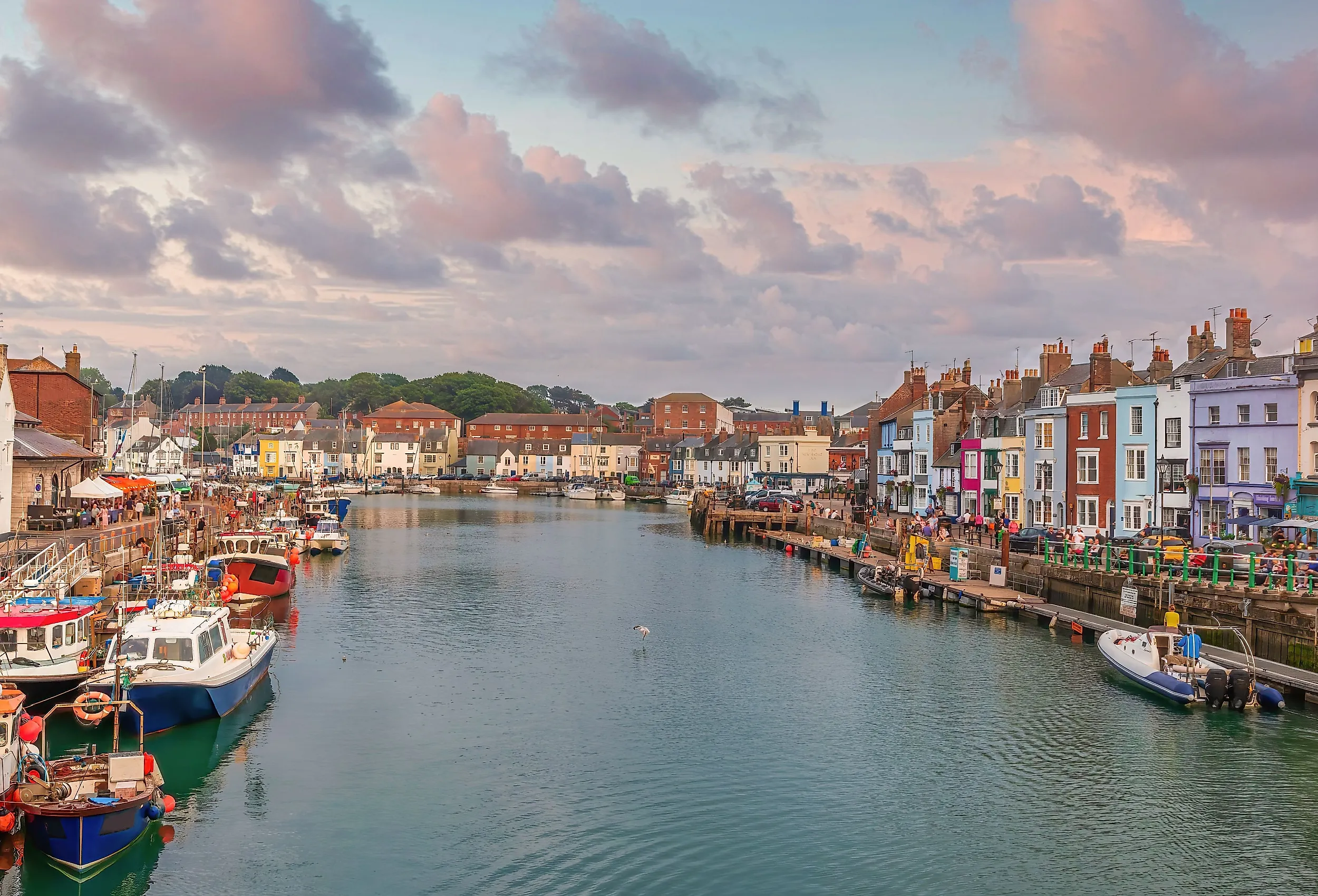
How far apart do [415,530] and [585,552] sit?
2545 cm

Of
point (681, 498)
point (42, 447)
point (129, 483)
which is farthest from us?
point (681, 498)

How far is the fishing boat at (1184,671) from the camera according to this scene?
32.5 meters

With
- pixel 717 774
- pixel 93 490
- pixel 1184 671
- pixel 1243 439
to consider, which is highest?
pixel 1243 439

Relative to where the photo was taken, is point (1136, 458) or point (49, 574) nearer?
point (49, 574)

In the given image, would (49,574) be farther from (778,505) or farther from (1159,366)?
(778,505)

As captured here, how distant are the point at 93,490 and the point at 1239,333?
56540 mm

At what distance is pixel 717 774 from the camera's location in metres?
27.8

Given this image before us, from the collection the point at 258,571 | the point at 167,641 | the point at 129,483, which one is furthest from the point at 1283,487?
the point at 129,483

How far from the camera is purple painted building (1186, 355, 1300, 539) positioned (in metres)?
49.9

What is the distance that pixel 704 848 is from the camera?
Answer: 23219 millimetres

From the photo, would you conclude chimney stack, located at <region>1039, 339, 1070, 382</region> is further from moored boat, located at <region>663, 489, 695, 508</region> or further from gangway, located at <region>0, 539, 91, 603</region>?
moored boat, located at <region>663, 489, 695, 508</region>

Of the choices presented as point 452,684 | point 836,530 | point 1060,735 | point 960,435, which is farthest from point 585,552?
point 1060,735

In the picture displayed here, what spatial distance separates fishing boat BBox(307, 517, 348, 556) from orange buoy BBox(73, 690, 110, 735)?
52.0m

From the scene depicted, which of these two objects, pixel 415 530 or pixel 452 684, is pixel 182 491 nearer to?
pixel 415 530
